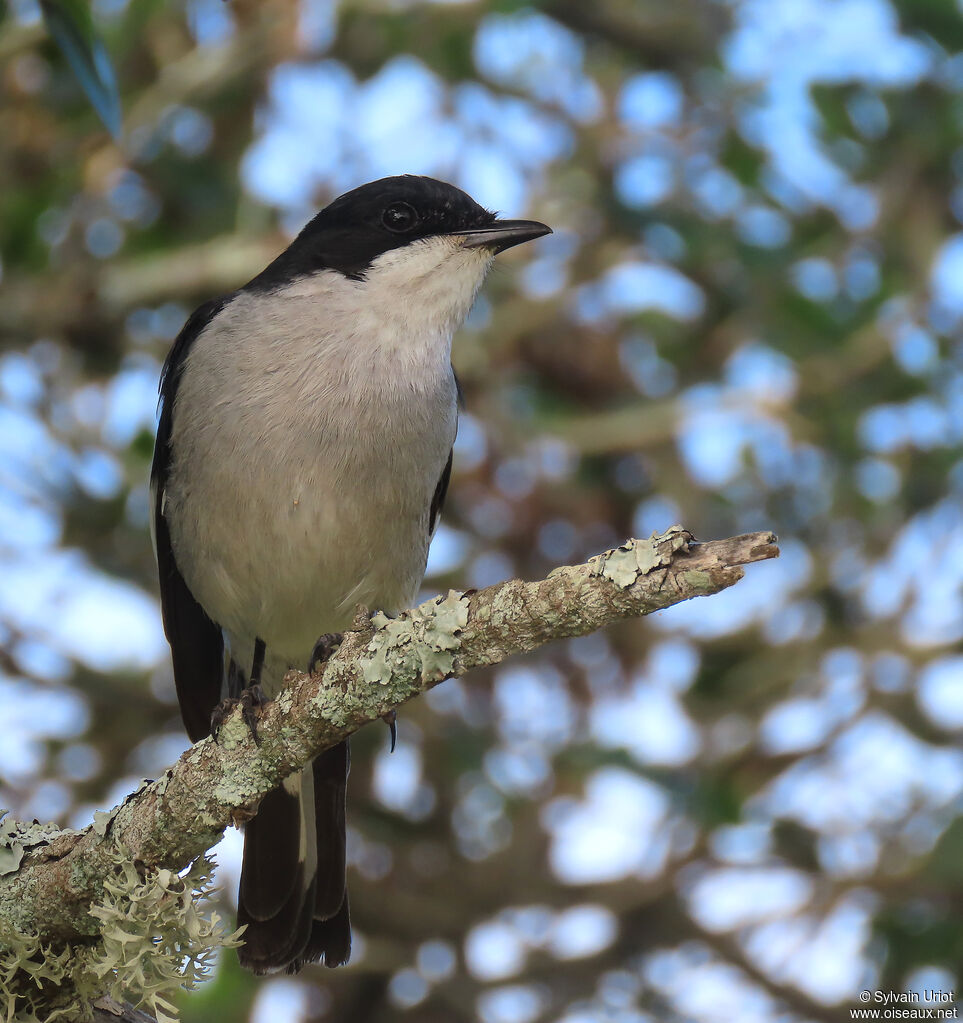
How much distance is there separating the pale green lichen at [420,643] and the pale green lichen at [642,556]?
14.4 inches

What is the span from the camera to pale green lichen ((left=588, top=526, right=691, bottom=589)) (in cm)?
239

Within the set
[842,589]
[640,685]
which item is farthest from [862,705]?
[640,685]

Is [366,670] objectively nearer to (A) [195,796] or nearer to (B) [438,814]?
(A) [195,796]

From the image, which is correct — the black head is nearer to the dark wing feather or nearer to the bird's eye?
the bird's eye

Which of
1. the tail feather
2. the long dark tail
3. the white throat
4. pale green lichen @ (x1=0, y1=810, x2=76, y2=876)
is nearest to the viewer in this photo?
pale green lichen @ (x1=0, y1=810, x2=76, y2=876)

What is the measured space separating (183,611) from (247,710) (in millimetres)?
1839

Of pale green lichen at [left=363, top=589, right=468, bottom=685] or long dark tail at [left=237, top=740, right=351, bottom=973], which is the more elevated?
pale green lichen at [left=363, top=589, right=468, bottom=685]

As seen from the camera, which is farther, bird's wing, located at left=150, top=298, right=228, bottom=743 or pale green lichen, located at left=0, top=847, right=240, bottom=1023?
bird's wing, located at left=150, top=298, right=228, bottom=743

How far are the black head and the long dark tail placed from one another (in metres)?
1.66

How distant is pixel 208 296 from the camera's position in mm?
6176

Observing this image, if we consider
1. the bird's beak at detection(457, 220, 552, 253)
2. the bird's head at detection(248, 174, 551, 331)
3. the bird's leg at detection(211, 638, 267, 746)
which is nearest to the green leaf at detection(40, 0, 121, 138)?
the bird's head at detection(248, 174, 551, 331)

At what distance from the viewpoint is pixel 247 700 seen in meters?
3.27

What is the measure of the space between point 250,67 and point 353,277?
1947 millimetres

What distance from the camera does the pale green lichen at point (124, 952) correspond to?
10.00 feet
